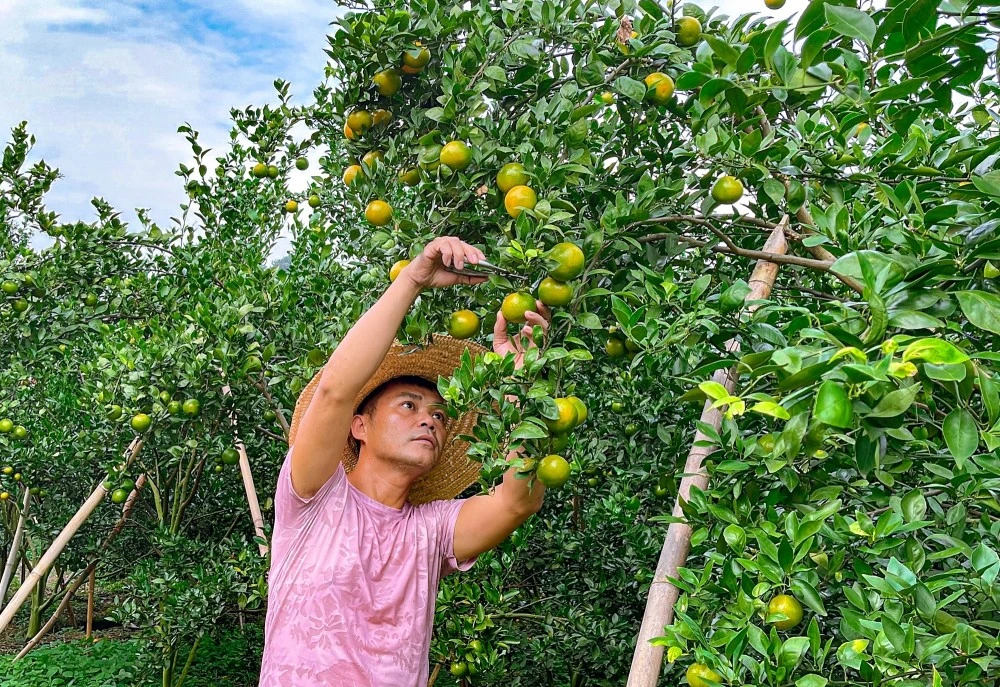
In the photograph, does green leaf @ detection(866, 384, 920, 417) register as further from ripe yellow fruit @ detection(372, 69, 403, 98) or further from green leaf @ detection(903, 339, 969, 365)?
ripe yellow fruit @ detection(372, 69, 403, 98)

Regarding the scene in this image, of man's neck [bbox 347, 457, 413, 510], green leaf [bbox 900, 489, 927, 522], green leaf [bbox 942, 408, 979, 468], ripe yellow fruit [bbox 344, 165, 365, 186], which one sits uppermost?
ripe yellow fruit [bbox 344, 165, 365, 186]

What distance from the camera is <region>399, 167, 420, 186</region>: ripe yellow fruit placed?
191cm

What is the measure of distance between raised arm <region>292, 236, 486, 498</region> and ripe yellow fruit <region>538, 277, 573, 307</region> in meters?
0.14

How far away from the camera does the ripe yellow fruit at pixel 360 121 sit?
2.00m

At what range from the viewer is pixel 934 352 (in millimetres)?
876

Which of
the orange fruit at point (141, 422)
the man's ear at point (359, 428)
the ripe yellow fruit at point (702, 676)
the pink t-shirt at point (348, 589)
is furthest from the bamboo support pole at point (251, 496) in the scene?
the ripe yellow fruit at point (702, 676)

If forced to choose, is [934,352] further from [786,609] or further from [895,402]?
[786,609]

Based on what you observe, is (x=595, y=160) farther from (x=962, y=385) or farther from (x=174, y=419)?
(x=174, y=419)

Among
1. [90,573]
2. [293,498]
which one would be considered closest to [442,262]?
[293,498]

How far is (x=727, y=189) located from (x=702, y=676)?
1.02 metres

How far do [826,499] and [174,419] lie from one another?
2.35m

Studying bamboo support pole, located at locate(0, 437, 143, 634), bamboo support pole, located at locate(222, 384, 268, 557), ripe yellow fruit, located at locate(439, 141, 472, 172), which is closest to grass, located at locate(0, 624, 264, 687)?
bamboo support pole, located at locate(0, 437, 143, 634)

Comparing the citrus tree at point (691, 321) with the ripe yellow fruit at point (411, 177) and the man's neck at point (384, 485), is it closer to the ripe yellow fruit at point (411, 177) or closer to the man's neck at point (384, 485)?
the ripe yellow fruit at point (411, 177)

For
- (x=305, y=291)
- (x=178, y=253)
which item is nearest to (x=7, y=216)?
(x=178, y=253)
